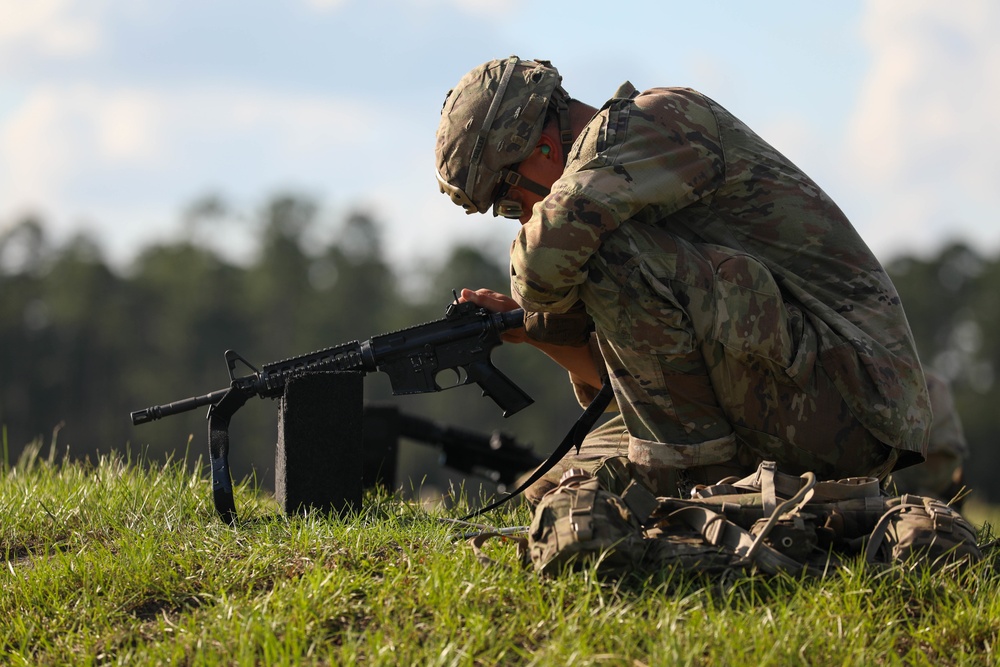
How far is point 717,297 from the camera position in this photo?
457 cm

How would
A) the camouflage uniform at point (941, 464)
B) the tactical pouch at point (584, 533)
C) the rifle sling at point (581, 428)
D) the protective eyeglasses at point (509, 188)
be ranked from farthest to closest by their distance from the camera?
the camouflage uniform at point (941, 464)
the rifle sling at point (581, 428)
the protective eyeglasses at point (509, 188)
the tactical pouch at point (584, 533)

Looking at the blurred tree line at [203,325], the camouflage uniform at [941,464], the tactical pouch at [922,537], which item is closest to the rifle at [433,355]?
the tactical pouch at [922,537]

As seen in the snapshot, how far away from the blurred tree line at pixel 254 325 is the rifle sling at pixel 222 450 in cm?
5232

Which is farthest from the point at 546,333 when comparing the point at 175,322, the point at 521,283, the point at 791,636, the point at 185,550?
the point at 175,322

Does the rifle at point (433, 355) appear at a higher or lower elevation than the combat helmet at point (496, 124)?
lower

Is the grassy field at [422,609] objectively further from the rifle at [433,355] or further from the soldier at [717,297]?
the rifle at [433,355]

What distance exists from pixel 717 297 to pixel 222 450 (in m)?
2.37

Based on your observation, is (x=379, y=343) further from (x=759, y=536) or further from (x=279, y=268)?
(x=279, y=268)

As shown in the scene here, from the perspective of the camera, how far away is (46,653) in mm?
3914

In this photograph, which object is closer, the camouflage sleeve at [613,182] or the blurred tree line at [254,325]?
the camouflage sleeve at [613,182]

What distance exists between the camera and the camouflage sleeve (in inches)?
179

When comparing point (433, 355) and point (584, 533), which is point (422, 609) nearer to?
point (584, 533)

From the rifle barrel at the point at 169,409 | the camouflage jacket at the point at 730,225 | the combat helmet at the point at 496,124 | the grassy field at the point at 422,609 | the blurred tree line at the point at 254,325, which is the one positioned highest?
the combat helmet at the point at 496,124

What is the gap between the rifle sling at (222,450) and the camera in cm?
518
